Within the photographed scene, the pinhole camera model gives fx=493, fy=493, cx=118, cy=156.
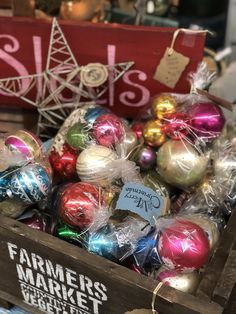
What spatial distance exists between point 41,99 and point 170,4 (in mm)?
786

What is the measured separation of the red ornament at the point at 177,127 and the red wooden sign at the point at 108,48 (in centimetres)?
20

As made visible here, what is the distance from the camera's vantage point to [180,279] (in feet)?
2.63

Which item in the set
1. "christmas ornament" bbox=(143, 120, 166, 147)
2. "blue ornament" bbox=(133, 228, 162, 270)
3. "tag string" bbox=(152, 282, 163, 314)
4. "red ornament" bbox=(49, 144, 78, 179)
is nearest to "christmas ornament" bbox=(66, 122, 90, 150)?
"red ornament" bbox=(49, 144, 78, 179)

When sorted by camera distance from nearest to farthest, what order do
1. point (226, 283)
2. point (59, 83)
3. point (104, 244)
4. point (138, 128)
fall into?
point (226, 283) < point (104, 244) < point (138, 128) < point (59, 83)

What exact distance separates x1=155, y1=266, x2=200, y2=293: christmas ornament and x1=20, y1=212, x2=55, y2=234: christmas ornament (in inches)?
9.5

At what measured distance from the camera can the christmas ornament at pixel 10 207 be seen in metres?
0.89

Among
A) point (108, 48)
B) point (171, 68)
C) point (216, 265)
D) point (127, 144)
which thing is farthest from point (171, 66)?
point (216, 265)

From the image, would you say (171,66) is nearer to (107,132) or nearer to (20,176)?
(107,132)

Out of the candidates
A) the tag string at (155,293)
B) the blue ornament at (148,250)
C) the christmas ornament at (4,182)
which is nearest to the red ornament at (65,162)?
the christmas ornament at (4,182)

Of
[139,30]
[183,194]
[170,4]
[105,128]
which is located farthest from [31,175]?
[170,4]

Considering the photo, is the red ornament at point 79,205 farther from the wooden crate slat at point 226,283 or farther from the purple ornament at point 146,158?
the wooden crate slat at point 226,283

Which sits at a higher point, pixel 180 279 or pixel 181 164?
pixel 181 164

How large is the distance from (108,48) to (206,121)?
12.0 inches

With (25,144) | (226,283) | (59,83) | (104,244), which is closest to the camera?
(226,283)
